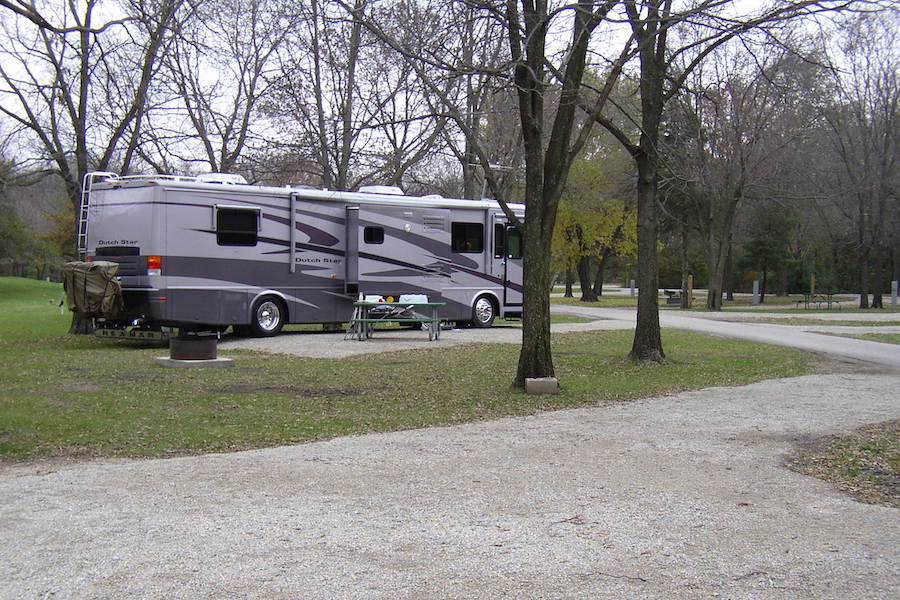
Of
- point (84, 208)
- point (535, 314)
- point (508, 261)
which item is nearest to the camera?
point (535, 314)

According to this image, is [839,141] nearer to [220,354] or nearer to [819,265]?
[819,265]

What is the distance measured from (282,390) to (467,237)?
12.0 meters

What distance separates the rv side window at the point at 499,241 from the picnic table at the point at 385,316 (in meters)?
3.15

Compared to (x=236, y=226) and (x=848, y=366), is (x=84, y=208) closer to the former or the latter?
(x=236, y=226)

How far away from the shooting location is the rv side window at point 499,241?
75.8ft

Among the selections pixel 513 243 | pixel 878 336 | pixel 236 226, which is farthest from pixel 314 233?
pixel 878 336

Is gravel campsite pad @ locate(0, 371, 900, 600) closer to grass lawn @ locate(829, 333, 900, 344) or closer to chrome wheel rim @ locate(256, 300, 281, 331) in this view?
chrome wheel rim @ locate(256, 300, 281, 331)

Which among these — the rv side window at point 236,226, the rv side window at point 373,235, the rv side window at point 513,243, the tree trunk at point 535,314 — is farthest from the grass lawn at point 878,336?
Result: the rv side window at point 236,226

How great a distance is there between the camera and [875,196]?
130 feet

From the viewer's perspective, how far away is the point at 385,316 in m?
20.3

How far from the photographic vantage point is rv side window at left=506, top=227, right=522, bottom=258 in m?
23.2

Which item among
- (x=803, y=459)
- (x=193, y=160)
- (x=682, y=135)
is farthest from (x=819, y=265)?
(x=803, y=459)

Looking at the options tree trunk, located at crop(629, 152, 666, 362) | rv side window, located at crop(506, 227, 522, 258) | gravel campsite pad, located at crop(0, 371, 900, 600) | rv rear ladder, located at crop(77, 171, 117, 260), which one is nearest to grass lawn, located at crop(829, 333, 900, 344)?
tree trunk, located at crop(629, 152, 666, 362)

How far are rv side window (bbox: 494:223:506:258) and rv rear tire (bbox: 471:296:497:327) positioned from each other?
1.21 m
